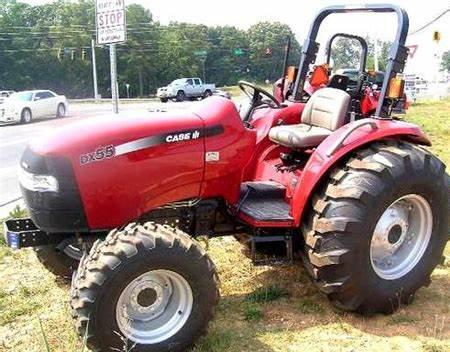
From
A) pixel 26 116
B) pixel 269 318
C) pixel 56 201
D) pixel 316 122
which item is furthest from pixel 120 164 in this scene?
pixel 26 116

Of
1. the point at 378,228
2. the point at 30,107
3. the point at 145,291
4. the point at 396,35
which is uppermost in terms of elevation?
the point at 396,35

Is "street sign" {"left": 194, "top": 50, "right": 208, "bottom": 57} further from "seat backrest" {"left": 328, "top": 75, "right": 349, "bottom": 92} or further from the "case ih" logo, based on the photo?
the "case ih" logo

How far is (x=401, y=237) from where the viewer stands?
4.28 meters

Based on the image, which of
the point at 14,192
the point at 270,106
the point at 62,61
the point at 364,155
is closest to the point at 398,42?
the point at 364,155

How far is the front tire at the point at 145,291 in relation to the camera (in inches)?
127

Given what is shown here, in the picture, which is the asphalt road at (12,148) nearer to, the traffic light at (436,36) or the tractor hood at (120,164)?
the tractor hood at (120,164)

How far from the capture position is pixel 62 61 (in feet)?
246

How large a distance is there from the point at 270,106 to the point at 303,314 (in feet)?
5.74

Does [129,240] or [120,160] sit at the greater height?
[120,160]

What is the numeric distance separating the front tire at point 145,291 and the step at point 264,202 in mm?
747

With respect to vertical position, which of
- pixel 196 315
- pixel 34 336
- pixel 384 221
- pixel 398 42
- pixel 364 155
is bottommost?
pixel 34 336

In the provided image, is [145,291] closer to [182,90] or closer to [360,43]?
[360,43]

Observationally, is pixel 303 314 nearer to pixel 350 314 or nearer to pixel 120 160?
pixel 350 314

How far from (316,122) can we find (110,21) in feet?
9.54
